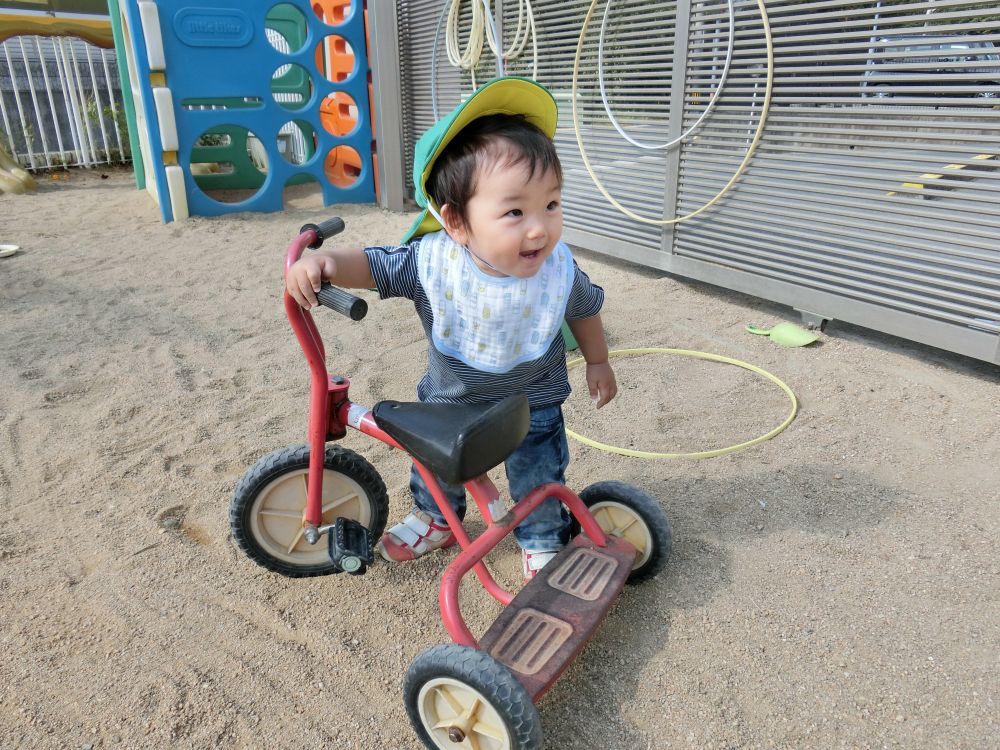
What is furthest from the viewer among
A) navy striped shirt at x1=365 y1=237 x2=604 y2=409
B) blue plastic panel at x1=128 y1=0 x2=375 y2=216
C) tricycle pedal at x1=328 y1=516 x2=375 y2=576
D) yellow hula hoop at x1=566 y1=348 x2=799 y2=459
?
blue plastic panel at x1=128 y1=0 x2=375 y2=216

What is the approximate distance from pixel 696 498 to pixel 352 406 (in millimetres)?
1161

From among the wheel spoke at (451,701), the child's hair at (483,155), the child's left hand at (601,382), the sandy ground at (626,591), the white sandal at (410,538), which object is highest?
the child's hair at (483,155)

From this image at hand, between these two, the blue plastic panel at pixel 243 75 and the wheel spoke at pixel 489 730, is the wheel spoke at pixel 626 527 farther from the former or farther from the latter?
the blue plastic panel at pixel 243 75

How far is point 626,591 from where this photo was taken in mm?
1949

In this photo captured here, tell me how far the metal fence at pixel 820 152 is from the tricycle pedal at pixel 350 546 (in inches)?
105

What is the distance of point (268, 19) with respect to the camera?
7.53m

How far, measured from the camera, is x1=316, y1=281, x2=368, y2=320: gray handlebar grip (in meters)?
1.36

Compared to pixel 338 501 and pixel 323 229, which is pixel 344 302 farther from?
pixel 338 501

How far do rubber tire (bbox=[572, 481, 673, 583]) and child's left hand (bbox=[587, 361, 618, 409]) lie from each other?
22 cm

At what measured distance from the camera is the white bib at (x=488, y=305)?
1628 millimetres

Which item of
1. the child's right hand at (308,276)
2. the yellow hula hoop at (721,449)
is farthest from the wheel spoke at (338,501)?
the yellow hula hoop at (721,449)

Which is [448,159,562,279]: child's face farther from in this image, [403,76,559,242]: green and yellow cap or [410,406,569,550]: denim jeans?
[410,406,569,550]: denim jeans

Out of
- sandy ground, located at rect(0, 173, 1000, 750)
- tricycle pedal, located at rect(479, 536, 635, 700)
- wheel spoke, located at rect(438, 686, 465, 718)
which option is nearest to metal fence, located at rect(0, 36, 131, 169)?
sandy ground, located at rect(0, 173, 1000, 750)

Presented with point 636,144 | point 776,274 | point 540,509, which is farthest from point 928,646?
point 636,144
